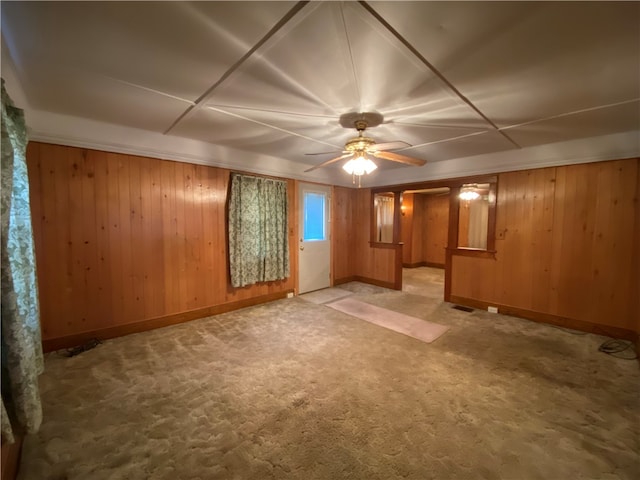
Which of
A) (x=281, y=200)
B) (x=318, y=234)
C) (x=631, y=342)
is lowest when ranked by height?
(x=631, y=342)

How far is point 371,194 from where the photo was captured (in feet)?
18.7

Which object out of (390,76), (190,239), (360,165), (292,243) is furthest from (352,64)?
(292,243)

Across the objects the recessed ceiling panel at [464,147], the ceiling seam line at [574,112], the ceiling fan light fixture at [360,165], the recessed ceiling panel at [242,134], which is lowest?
the ceiling fan light fixture at [360,165]

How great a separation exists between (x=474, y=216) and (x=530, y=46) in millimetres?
→ 3762

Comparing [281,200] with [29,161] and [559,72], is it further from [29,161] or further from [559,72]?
[559,72]

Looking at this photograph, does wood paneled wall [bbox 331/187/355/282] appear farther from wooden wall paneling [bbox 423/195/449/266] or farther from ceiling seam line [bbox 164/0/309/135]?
ceiling seam line [bbox 164/0/309/135]

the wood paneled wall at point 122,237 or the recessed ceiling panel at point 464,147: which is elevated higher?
the recessed ceiling panel at point 464,147

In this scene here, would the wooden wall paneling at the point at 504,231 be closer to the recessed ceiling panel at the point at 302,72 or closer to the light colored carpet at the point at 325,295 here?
the light colored carpet at the point at 325,295

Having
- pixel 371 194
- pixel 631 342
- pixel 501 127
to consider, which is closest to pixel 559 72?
pixel 501 127

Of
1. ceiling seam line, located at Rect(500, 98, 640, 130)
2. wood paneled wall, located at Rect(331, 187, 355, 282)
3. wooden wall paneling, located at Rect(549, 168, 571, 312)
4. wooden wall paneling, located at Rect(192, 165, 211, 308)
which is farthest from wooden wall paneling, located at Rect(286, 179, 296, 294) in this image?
wooden wall paneling, located at Rect(549, 168, 571, 312)

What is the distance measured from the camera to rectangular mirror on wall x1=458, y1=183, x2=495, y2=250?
449cm

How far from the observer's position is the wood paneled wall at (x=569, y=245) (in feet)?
10.1

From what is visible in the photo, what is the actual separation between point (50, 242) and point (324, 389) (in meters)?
3.04

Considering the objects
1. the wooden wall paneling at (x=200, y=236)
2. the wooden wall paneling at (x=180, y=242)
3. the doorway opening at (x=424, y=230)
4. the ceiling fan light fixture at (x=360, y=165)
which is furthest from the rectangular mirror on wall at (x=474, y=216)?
the wooden wall paneling at (x=180, y=242)
